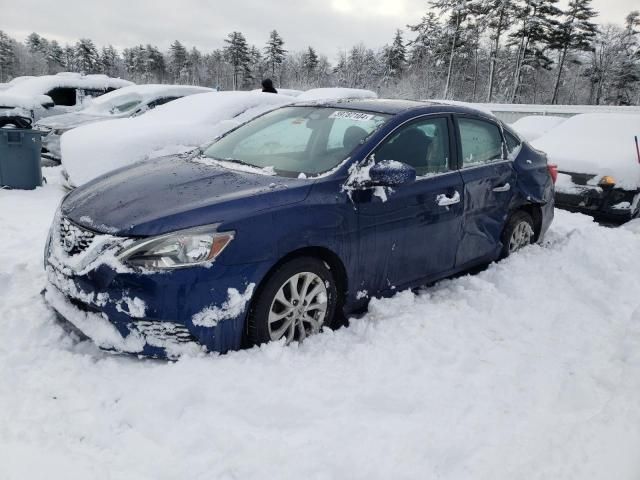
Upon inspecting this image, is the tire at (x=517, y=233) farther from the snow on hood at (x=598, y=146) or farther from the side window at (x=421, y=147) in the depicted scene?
the snow on hood at (x=598, y=146)

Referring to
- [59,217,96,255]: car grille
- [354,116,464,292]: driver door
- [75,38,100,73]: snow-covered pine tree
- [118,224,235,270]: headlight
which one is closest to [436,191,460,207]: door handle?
[354,116,464,292]: driver door

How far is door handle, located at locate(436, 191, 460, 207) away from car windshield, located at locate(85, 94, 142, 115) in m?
8.81

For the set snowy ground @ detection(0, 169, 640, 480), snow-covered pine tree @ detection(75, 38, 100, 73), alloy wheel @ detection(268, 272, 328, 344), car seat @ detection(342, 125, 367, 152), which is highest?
snow-covered pine tree @ detection(75, 38, 100, 73)

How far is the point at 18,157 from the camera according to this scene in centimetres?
726

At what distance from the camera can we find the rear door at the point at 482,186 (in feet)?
13.2

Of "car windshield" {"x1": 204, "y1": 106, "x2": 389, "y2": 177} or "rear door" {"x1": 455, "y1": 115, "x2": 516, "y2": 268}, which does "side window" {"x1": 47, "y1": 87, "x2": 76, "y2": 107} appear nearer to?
"car windshield" {"x1": 204, "y1": 106, "x2": 389, "y2": 177}

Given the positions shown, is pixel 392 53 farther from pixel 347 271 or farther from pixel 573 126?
pixel 347 271

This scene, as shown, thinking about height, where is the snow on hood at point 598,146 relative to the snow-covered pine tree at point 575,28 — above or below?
below

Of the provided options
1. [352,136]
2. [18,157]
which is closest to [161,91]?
[18,157]

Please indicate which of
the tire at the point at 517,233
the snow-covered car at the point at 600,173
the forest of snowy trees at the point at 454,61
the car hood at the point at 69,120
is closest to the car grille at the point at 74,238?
the tire at the point at 517,233

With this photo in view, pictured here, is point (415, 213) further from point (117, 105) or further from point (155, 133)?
point (117, 105)

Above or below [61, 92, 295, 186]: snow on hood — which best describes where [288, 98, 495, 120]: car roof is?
above

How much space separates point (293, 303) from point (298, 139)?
1370 millimetres

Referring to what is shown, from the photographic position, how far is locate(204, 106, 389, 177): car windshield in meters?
3.38
